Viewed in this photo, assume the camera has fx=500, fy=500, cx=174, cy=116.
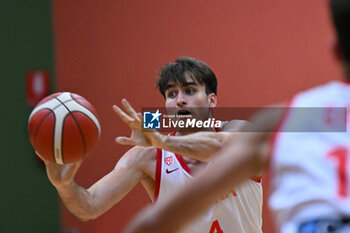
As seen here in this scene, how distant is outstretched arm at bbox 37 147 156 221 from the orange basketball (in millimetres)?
97

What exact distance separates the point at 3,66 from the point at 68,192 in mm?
3200

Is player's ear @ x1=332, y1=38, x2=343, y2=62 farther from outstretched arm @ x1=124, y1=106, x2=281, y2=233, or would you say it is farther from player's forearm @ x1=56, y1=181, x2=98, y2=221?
player's forearm @ x1=56, y1=181, x2=98, y2=221

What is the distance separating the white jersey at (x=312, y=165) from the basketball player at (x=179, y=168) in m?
1.40

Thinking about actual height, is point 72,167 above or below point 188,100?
below

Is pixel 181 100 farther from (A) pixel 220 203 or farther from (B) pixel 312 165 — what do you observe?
(B) pixel 312 165

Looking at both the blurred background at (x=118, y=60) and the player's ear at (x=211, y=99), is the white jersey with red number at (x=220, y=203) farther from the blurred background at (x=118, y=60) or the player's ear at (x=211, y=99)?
the blurred background at (x=118, y=60)

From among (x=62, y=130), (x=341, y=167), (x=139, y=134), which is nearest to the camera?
(x=341, y=167)

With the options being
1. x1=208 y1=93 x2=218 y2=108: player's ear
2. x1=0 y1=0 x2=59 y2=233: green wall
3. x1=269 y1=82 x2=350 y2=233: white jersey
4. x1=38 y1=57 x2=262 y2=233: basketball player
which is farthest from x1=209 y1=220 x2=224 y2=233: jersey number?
x1=0 y1=0 x2=59 y2=233: green wall

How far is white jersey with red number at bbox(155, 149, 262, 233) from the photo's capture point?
9.18ft

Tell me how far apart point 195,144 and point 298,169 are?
1490 millimetres

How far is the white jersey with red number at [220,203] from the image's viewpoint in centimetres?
280

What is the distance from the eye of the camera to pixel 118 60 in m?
4.80

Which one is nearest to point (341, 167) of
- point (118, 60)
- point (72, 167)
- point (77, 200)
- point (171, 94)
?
point (72, 167)

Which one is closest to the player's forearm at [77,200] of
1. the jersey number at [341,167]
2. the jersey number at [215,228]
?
the jersey number at [215,228]
